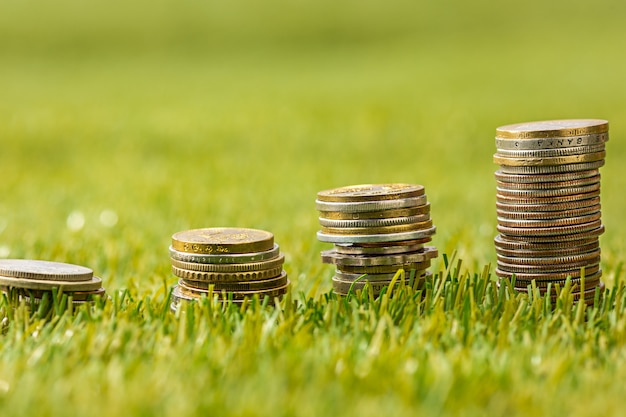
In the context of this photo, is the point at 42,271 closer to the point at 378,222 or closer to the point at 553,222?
the point at 378,222

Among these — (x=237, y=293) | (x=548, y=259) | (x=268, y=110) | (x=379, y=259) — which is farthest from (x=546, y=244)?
(x=268, y=110)

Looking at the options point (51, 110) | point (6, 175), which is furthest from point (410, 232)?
point (51, 110)

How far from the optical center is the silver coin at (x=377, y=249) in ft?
12.9

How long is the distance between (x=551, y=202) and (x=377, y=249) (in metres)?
0.72

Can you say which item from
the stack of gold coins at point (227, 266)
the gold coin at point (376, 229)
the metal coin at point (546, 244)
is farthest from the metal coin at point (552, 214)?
the stack of gold coins at point (227, 266)

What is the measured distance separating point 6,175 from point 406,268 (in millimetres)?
6064

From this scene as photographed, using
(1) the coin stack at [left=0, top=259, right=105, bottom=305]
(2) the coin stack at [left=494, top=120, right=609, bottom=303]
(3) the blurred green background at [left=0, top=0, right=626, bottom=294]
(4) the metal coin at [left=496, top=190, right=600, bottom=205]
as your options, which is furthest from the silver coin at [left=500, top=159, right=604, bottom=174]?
(1) the coin stack at [left=0, top=259, right=105, bottom=305]

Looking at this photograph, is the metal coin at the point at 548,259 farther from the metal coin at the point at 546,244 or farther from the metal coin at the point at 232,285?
the metal coin at the point at 232,285

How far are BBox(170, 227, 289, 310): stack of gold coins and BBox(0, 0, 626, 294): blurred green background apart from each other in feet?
2.91

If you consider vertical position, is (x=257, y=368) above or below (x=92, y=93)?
below

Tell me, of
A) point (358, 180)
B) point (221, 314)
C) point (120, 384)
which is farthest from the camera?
point (358, 180)

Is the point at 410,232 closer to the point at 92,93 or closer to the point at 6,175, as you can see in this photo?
the point at 6,175

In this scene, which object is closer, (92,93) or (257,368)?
(257,368)

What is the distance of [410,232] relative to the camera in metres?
3.90
